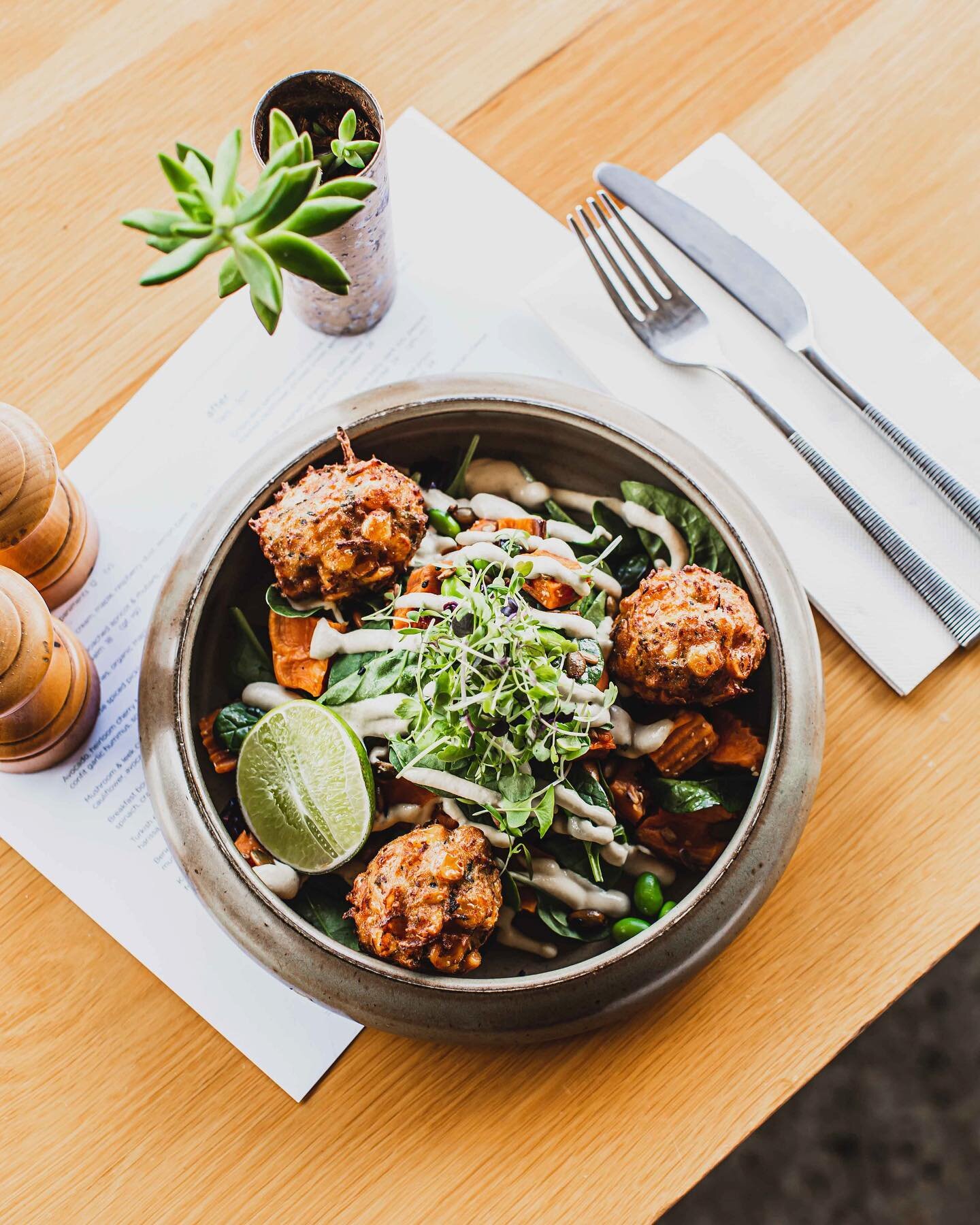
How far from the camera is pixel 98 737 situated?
1.41 meters

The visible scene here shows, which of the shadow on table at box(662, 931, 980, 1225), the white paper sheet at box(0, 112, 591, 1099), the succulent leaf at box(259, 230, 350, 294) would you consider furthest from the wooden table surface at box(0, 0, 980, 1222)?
the shadow on table at box(662, 931, 980, 1225)

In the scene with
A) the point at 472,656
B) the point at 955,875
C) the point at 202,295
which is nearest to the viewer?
the point at 472,656

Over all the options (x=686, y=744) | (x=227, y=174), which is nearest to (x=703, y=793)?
(x=686, y=744)

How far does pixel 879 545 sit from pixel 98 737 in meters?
1.12

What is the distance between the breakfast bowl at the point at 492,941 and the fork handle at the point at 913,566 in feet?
0.78

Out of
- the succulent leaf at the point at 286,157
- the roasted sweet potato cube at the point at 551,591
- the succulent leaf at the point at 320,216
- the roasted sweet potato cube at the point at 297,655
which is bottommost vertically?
the roasted sweet potato cube at the point at 551,591

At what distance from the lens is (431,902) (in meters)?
1.05

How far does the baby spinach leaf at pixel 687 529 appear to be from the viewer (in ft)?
3.98

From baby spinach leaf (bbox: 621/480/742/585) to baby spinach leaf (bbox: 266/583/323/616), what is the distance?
1.37 ft

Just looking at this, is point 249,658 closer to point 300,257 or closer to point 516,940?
point 516,940

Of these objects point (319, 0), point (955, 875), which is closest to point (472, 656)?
point (955, 875)

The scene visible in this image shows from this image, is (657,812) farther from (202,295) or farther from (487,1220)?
(202,295)

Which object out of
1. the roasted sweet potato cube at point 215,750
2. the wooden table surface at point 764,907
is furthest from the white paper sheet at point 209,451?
the roasted sweet potato cube at point 215,750

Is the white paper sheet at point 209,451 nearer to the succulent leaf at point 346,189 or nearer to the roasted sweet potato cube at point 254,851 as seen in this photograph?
the roasted sweet potato cube at point 254,851
